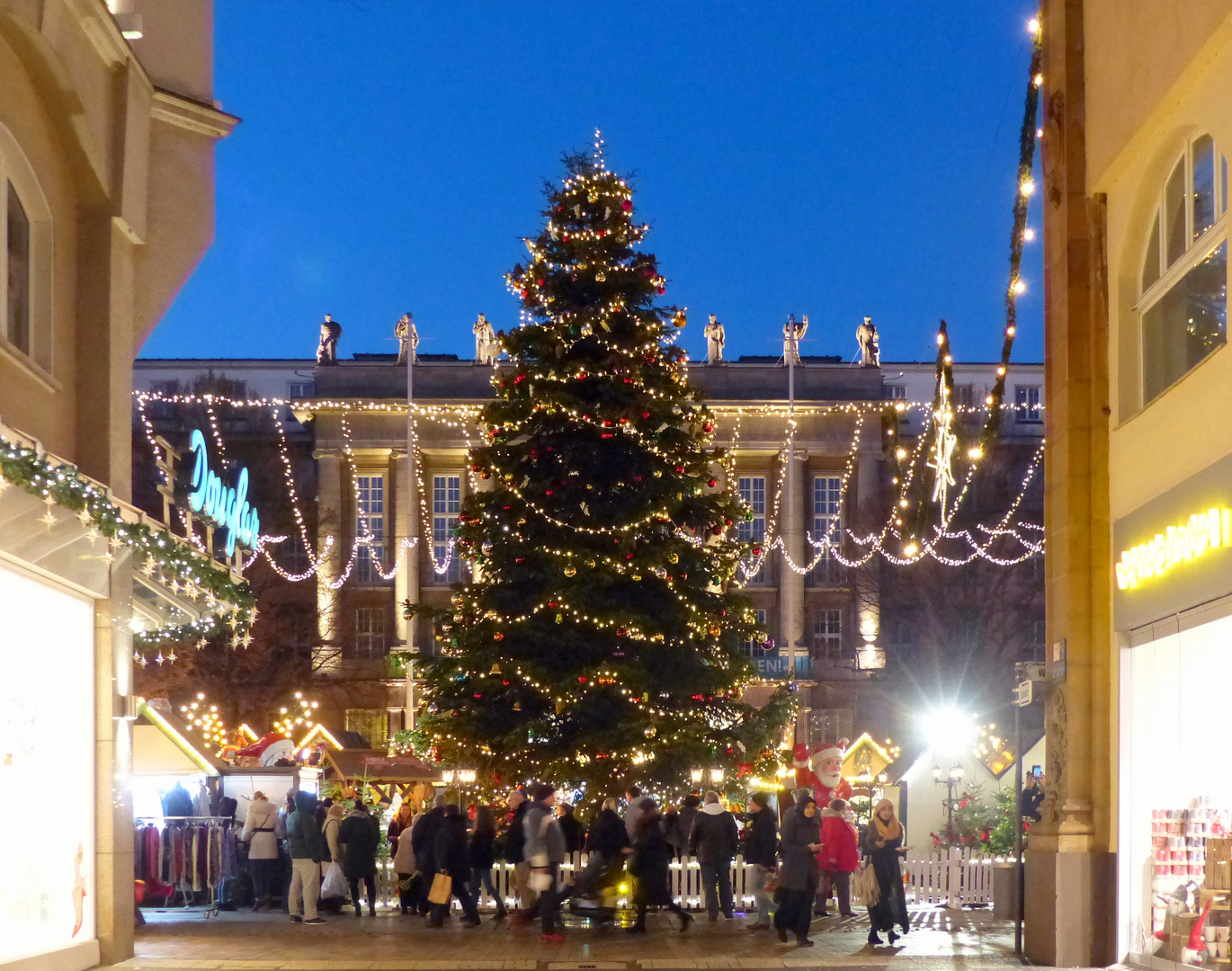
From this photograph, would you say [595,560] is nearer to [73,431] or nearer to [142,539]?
[73,431]

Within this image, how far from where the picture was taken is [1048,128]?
54.1 ft

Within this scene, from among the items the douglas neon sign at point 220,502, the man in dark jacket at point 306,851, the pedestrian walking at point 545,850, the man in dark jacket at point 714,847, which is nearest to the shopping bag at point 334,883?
the man in dark jacket at point 306,851

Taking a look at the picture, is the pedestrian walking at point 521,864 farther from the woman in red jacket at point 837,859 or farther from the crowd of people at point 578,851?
the woman in red jacket at point 837,859

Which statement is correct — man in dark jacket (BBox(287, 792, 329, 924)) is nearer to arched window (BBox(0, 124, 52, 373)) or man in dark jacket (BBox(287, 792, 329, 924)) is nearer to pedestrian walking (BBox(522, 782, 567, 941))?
pedestrian walking (BBox(522, 782, 567, 941))

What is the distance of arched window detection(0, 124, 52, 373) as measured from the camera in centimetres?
1388

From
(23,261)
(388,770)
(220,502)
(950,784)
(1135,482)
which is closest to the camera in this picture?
(1135,482)

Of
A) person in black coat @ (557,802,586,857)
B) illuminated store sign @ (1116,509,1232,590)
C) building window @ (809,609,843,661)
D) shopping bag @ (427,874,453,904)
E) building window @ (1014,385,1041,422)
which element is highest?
building window @ (1014,385,1041,422)

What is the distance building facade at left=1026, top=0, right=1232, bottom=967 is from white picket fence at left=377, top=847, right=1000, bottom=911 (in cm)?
765

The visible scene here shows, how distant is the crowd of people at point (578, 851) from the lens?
18.1m

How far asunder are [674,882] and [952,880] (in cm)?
380

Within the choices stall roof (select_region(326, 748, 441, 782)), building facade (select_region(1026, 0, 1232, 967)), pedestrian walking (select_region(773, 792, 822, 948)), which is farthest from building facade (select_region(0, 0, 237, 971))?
stall roof (select_region(326, 748, 441, 782))

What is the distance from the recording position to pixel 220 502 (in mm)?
17594

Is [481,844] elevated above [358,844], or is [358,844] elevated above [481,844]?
[481,844]

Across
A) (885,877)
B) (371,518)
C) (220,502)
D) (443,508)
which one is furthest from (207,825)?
(443,508)
